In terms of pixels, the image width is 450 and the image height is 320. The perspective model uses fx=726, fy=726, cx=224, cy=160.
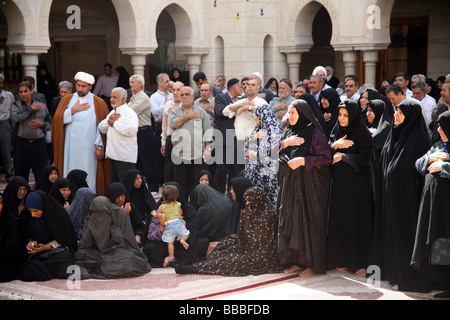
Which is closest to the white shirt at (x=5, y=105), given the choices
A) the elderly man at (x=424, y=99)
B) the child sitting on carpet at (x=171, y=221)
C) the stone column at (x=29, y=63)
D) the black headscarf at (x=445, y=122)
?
the stone column at (x=29, y=63)

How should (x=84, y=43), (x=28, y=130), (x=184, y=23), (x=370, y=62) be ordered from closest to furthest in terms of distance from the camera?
(x=28, y=130)
(x=370, y=62)
(x=184, y=23)
(x=84, y=43)

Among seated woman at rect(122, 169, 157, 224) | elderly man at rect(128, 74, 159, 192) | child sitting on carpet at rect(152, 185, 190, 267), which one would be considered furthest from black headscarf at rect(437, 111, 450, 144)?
elderly man at rect(128, 74, 159, 192)

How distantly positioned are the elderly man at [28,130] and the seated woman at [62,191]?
2.10m

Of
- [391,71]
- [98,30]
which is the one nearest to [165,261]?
[391,71]

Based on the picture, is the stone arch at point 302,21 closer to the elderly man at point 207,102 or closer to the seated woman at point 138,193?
the elderly man at point 207,102

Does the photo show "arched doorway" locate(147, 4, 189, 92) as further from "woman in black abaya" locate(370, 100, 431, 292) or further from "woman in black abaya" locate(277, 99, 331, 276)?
"woman in black abaya" locate(370, 100, 431, 292)

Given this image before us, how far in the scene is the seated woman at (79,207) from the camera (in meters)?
6.30

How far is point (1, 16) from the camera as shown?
53.4 feet

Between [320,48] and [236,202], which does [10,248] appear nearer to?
[236,202]

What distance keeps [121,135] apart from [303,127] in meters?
2.34

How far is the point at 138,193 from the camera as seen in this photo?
7035mm

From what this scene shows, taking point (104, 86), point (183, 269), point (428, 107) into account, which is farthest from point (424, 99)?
point (104, 86)

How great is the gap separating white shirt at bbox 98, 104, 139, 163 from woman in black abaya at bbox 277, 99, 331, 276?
86.8 inches

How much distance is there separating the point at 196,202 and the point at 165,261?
1.00 metres
